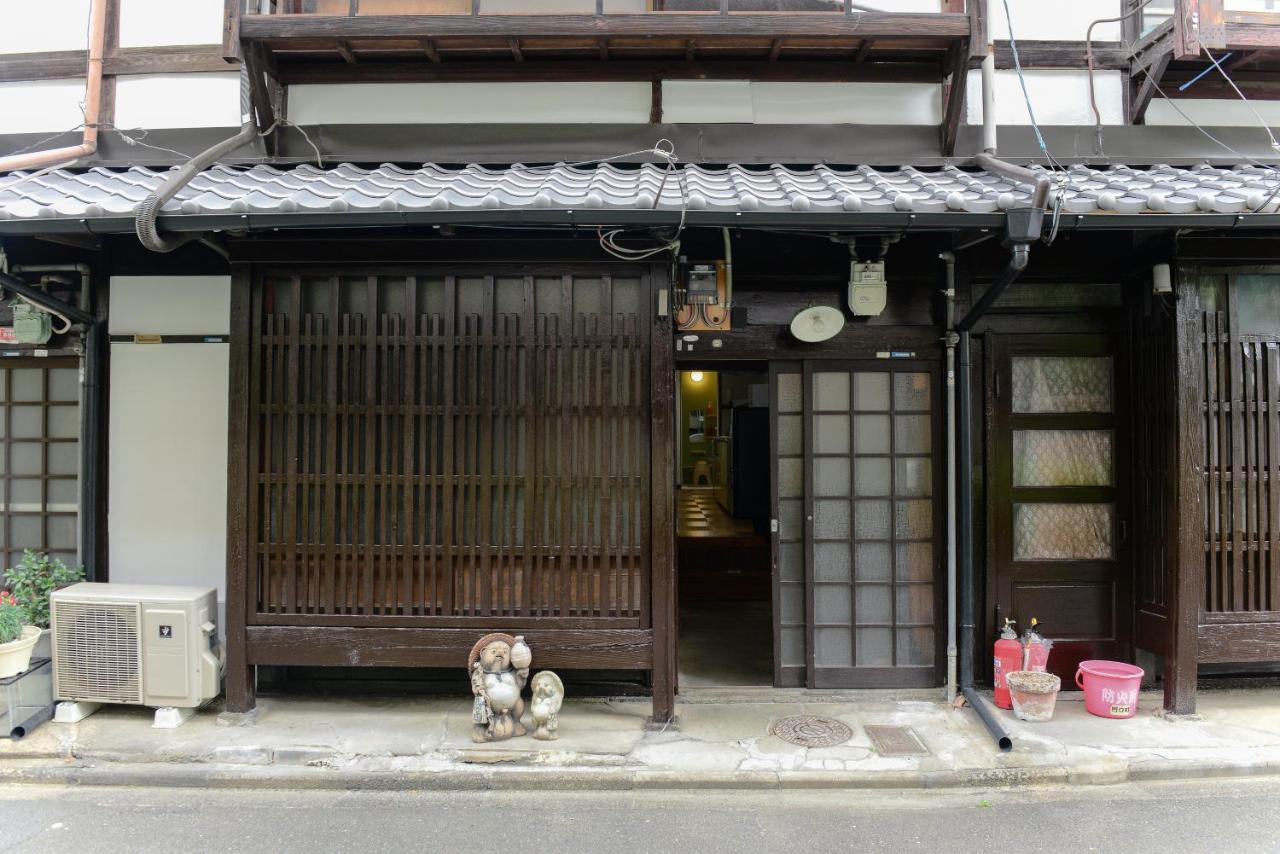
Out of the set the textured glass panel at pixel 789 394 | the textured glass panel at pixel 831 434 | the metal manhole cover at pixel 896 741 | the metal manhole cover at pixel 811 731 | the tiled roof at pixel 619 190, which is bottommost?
the metal manhole cover at pixel 896 741

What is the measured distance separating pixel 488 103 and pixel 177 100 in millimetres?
2845

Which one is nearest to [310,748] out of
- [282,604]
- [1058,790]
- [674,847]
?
[282,604]

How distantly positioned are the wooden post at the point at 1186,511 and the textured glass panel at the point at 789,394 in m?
2.95

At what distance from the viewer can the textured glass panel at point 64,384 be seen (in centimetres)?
638

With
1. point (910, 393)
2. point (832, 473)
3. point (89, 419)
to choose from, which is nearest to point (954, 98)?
point (910, 393)

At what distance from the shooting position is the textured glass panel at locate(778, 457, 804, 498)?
6359mm

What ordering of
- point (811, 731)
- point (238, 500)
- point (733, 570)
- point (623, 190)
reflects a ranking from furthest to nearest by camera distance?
point (733, 570)
point (238, 500)
point (811, 731)
point (623, 190)

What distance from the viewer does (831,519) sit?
6293 millimetres

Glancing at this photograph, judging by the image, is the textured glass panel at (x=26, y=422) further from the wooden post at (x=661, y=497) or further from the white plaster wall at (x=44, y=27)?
the wooden post at (x=661, y=497)

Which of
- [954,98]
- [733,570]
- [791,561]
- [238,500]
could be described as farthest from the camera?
[733,570]

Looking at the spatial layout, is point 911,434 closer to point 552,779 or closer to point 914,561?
point 914,561

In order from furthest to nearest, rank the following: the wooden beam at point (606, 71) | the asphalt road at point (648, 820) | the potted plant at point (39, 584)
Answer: the wooden beam at point (606, 71) < the potted plant at point (39, 584) < the asphalt road at point (648, 820)

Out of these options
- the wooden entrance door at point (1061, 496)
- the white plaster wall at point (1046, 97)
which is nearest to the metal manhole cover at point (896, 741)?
the wooden entrance door at point (1061, 496)

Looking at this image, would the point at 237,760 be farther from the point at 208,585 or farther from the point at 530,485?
the point at 530,485
